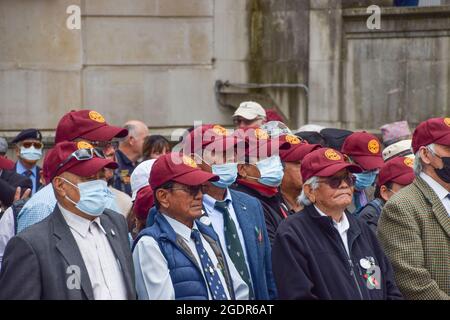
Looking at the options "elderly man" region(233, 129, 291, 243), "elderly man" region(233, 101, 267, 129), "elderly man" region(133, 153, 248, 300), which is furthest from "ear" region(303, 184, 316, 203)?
"elderly man" region(233, 101, 267, 129)

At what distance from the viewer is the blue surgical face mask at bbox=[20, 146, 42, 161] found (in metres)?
12.1

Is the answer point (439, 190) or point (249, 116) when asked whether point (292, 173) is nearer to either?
point (439, 190)

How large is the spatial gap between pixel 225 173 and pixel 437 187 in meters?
1.40

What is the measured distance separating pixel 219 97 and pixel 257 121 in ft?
10.2

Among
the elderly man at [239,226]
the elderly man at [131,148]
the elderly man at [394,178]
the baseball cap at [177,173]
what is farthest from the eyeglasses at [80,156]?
the elderly man at [131,148]

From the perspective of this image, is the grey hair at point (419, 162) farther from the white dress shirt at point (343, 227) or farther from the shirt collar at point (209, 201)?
the shirt collar at point (209, 201)

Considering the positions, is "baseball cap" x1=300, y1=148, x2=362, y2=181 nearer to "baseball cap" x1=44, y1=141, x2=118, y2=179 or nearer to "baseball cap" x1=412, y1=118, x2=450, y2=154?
"baseball cap" x1=412, y1=118, x2=450, y2=154

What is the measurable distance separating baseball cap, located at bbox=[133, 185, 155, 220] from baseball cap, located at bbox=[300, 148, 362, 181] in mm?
1222

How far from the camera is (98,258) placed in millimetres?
6363

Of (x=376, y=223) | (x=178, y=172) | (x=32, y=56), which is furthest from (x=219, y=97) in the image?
(x=178, y=172)

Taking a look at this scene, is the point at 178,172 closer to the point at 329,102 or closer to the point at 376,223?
the point at 376,223

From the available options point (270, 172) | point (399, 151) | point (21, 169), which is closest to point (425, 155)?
point (270, 172)

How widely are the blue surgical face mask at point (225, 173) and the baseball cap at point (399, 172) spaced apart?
1.30 m

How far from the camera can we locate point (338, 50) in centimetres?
1399
